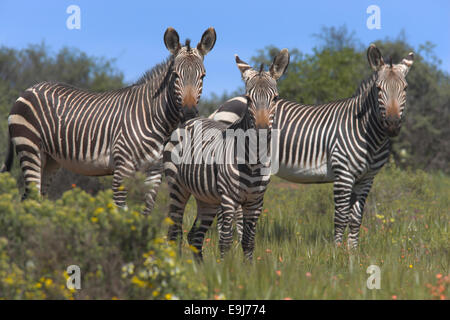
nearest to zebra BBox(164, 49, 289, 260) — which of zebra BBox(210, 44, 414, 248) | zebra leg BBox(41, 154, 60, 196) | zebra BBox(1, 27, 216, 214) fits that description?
zebra BBox(1, 27, 216, 214)

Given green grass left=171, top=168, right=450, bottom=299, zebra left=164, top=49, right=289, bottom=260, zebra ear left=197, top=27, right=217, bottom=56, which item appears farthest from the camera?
zebra ear left=197, top=27, right=217, bottom=56

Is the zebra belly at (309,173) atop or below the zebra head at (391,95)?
below

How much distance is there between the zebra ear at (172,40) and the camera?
7.23m

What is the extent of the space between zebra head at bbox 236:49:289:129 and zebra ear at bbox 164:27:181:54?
1.49 meters

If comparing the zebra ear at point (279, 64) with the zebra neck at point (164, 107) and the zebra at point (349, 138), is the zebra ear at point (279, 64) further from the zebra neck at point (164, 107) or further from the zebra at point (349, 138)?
the zebra at point (349, 138)

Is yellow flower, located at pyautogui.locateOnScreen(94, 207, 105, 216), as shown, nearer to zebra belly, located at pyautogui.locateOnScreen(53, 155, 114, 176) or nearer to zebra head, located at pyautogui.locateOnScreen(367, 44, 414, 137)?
zebra belly, located at pyautogui.locateOnScreen(53, 155, 114, 176)

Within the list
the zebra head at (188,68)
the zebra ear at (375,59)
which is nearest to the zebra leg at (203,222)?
the zebra head at (188,68)

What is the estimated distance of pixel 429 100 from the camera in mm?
26750

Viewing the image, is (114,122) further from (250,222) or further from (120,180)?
(250,222)

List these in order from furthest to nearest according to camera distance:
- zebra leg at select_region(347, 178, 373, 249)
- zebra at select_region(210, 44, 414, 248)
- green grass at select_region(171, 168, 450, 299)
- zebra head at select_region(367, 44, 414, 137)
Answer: zebra leg at select_region(347, 178, 373, 249), zebra at select_region(210, 44, 414, 248), zebra head at select_region(367, 44, 414, 137), green grass at select_region(171, 168, 450, 299)

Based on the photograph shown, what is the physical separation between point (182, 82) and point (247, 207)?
2.01 meters

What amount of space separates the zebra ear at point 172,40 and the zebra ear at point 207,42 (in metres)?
0.31

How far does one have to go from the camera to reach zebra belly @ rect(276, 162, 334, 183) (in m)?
8.86
